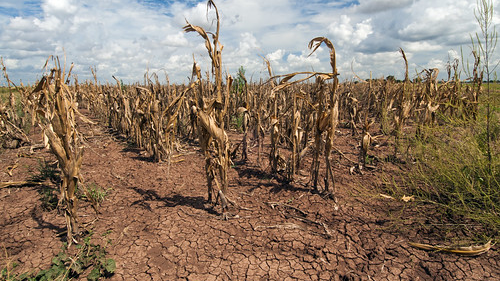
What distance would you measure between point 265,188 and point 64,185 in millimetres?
2125

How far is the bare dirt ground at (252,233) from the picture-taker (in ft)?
6.53

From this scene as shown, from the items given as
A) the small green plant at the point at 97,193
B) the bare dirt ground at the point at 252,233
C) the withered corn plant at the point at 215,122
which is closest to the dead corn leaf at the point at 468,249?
the bare dirt ground at the point at 252,233

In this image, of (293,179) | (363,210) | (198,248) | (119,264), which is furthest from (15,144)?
(363,210)

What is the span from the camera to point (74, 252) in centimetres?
216

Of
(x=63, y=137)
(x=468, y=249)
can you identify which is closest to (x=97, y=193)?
(x=63, y=137)

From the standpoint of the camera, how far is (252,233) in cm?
244

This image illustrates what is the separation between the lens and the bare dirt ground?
199 cm

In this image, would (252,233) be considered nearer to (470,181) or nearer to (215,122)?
(215,122)

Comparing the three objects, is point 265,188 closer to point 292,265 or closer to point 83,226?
point 292,265

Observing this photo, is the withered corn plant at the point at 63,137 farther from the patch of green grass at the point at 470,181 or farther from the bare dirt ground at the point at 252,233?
the patch of green grass at the point at 470,181

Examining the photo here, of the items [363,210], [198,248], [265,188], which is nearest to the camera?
[198,248]

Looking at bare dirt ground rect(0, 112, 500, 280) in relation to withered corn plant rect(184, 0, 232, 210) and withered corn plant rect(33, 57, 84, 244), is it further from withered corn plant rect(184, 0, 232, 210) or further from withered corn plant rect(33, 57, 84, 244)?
withered corn plant rect(184, 0, 232, 210)

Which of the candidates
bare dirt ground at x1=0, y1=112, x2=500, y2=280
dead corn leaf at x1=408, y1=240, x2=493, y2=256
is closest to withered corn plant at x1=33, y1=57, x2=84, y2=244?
bare dirt ground at x1=0, y1=112, x2=500, y2=280

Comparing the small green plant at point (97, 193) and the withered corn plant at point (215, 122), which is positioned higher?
the withered corn plant at point (215, 122)
